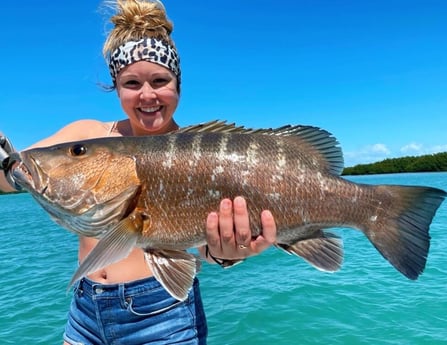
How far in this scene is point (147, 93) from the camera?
2.74m

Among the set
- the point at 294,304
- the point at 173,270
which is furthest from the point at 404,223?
the point at 294,304

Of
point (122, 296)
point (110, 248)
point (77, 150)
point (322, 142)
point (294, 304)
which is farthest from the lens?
point (294, 304)

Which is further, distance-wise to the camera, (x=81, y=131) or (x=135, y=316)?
(x=81, y=131)

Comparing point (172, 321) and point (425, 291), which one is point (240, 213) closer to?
point (172, 321)

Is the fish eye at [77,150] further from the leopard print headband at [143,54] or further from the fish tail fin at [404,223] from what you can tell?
the fish tail fin at [404,223]

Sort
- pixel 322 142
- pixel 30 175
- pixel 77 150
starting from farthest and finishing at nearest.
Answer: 1. pixel 322 142
2. pixel 77 150
3. pixel 30 175

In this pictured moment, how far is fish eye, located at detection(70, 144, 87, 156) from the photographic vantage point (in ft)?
7.84

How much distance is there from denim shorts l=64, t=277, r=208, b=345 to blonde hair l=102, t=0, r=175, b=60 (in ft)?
5.38

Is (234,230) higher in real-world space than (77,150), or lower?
lower

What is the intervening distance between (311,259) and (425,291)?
7507mm

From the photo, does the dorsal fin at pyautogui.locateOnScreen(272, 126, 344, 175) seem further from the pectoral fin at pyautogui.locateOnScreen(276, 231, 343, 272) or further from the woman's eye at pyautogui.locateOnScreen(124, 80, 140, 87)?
the woman's eye at pyautogui.locateOnScreen(124, 80, 140, 87)

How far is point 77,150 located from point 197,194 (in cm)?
75

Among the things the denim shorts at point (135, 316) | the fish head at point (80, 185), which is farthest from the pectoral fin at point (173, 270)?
the denim shorts at point (135, 316)

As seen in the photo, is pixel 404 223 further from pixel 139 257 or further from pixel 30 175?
pixel 30 175
